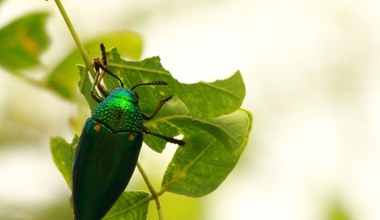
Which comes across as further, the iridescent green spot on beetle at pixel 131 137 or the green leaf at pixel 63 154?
the green leaf at pixel 63 154

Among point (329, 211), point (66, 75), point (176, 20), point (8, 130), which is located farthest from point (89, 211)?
point (176, 20)

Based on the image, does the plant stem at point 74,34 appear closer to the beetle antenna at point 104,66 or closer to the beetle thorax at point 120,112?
the beetle antenna at point 104,66

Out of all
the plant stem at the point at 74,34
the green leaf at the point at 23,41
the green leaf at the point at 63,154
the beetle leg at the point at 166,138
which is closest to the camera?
the plant stem at the point at 74,34

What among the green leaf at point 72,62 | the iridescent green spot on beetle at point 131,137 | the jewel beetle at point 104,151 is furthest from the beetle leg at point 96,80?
the green leaf at point 72,62

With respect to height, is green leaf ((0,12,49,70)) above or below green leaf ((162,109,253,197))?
above

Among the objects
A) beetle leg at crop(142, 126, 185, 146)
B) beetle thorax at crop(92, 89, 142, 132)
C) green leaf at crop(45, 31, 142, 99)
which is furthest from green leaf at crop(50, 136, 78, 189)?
green leaf at crop(45, 31, 142, 99)

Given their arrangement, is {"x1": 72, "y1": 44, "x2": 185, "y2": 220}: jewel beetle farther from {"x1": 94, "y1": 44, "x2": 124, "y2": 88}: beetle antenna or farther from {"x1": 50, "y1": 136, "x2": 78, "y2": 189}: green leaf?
{"x1": 50, "y1": 136, "x2": 78, "y2": 189}: green leaf

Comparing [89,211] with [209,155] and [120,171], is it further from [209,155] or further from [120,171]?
[209,155]

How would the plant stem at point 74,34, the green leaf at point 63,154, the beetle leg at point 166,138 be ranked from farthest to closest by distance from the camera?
the green leaf at point 63,154
the beetle leg at point 166,138
the plant stem at point 74,34
